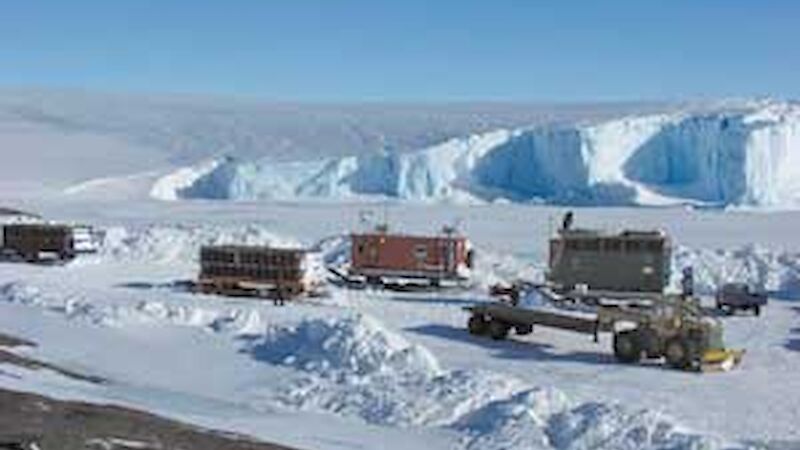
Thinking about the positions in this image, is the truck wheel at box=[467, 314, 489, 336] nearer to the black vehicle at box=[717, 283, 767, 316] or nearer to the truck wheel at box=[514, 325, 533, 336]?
the truck wheel at box=[514, 325, 533, 336]

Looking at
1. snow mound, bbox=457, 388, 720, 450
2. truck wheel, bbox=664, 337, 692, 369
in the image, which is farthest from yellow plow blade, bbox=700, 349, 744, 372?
snow mound, bbox=457, 388, 720, 450

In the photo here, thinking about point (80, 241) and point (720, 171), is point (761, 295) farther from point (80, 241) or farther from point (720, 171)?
point (720, 171)

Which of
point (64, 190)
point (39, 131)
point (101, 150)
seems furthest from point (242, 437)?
point (39, 131)

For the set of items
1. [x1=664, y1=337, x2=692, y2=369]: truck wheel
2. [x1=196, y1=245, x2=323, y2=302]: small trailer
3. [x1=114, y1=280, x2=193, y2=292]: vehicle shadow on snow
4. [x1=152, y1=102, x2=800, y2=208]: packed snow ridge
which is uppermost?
[x1=152, y1=102, x2=800, y2=208]: packed snow ridge

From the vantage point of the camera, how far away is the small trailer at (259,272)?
3431 cm

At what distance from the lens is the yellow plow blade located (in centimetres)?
2483

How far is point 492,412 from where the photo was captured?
64.0 ft

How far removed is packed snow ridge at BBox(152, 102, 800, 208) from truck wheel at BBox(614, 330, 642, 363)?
39509 millimetres

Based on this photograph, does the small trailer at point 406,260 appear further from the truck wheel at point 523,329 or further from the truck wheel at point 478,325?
the truck wheel at point 478,325

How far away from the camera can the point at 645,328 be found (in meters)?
25.8

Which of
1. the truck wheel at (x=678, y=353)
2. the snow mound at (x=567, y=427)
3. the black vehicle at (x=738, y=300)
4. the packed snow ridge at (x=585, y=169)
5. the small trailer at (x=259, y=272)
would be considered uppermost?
the packed snow ridge at (x=585, y=169)

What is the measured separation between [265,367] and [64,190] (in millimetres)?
56191

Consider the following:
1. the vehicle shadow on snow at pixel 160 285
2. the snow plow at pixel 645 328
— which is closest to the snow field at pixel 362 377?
the vehicle shadow on snow at pixel 160 285

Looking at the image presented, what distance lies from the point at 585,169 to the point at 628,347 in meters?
41.5
